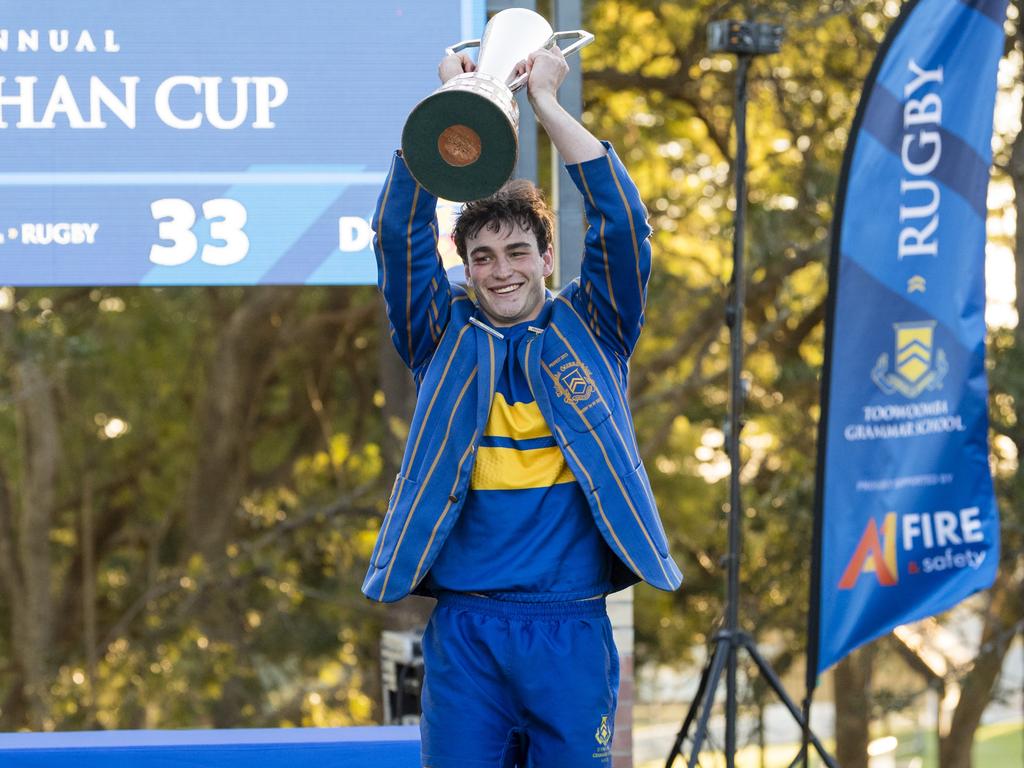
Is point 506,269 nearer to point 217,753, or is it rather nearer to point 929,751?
point 217,753

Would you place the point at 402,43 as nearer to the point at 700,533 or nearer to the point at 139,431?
the point at 700,533

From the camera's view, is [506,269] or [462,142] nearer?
[462,142]

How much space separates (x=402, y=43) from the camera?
375cm

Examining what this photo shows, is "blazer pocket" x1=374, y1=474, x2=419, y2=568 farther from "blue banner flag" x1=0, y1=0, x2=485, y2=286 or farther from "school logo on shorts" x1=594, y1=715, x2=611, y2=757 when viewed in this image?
"blue banner flag" x1=0, y1=0, x2=485, y2=286

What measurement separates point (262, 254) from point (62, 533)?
31.3ft

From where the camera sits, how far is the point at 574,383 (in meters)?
2.45

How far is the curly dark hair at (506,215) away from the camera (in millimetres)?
2449

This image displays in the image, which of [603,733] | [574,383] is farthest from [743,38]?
[603,733]

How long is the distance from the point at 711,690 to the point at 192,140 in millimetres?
2148

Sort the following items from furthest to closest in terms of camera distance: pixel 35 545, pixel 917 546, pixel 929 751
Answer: pixel 929 751 → pixel 35 545 → pixel 917 546

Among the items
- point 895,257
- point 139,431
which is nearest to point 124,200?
point 895,257

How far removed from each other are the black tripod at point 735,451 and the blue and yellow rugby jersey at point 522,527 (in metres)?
2.17

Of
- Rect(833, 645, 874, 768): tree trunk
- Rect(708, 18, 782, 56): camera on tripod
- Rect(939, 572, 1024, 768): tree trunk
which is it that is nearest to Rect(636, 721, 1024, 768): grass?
Rect(833, 645, 874, 768): tree trunk

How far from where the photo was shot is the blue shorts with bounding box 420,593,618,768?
2.35 metres
